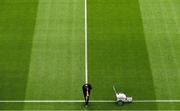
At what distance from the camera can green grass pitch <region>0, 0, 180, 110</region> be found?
766 inches

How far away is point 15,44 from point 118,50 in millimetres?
5479

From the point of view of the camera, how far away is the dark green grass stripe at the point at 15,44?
19.8 meters

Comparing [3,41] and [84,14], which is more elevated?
[84,14]

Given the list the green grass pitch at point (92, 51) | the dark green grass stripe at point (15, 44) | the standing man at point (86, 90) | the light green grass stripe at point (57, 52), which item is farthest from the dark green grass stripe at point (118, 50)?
the dark green grass stripe at point (15, 44)

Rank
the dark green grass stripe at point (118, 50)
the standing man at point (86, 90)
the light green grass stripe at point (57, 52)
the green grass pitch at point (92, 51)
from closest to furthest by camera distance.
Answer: the standing man at point (86, 90) → the green grass pitch at point (92, 51) → the light green grass stripe at point (57, 52) → the dark green grass stripe at point (118, 50)

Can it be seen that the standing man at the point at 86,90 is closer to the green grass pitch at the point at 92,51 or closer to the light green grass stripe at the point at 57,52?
the green grass pitch at the point at 92,51

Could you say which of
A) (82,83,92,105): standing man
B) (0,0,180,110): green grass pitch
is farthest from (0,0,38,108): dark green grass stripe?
(82,83,92,105): standing man

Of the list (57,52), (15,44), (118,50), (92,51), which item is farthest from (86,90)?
(15,44)

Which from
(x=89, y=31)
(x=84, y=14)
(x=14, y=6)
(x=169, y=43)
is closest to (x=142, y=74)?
(x=169, y=43)

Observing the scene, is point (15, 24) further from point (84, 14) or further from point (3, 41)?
point (84, 14)

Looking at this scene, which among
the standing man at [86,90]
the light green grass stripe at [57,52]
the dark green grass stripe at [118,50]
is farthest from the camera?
the dark green grass stripe at [118,50]

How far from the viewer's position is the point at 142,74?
20.6 metres

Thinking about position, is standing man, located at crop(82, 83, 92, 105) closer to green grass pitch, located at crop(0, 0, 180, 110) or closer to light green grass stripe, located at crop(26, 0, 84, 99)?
green grass pitch, located at crop(0, 0, 180, 110)

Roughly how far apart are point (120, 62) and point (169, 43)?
3.14 meters
